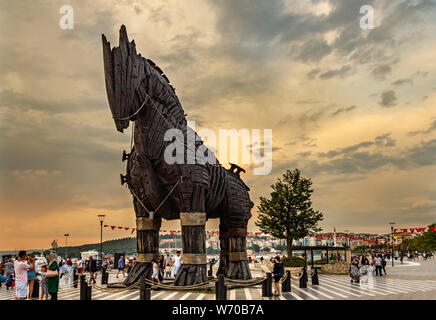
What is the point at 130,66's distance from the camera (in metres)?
13.8

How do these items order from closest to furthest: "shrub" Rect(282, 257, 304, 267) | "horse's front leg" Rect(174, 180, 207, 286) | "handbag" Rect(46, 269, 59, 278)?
1. "handbag" Rect(46, 269, 59, 278)
2. "horse's front leg" Rect(174, 180, 207, 286)
3. "shrub" Rect(282, 257, 304, 267)

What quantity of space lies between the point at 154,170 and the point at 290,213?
68.9 ft

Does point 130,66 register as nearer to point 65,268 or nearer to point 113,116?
point 113,116

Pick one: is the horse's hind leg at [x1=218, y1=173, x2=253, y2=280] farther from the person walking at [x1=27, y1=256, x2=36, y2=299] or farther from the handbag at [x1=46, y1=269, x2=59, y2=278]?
the person walking at [x1=27, y1=256, x2=36, y2=299]

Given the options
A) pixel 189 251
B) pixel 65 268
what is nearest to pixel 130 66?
pixel 189 251

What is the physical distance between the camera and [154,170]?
15.0 m

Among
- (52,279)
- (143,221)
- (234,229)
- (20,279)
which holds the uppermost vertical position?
(143,221)

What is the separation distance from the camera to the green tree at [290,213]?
33500 mm

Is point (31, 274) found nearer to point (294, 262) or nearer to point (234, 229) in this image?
point (234, 229)

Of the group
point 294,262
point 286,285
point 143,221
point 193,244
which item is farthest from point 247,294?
point 294,262

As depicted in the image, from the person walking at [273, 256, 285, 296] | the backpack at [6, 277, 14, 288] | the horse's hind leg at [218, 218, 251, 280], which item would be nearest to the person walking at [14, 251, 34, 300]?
the person walking at [273, 256, 285, 296]

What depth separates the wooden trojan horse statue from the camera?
44.9 ft

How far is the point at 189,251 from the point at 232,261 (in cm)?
392

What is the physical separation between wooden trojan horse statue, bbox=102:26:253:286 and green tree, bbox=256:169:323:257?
17.9 m
